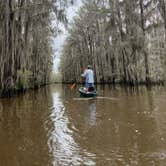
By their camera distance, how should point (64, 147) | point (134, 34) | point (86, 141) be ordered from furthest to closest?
1. point (134, 34)
2. point (86, 141)
3. point (64, 147)

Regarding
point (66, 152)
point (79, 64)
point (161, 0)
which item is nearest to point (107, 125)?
point (66, 152)

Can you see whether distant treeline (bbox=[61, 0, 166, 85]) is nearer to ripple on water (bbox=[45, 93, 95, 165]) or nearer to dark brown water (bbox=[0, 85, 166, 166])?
dark brown water (bbox=[0, 85, 166, 166])

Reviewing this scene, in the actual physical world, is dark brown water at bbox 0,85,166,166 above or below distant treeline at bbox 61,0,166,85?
below

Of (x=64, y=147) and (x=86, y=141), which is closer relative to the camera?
(x=64, y=147)

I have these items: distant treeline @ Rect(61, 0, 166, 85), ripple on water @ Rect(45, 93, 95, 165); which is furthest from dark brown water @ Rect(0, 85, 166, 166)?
distant treeline @ Rect(61, 0, 166, 85)

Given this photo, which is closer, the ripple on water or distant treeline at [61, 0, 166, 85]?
the ripple on water

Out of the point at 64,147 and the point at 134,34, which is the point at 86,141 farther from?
the point at 134,34

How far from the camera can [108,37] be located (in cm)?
3672

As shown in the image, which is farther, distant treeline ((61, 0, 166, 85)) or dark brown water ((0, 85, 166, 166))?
distant treeline ((61, 0, 166, 85))

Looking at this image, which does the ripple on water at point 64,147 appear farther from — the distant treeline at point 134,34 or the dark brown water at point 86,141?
the distant treeline at point 134,34

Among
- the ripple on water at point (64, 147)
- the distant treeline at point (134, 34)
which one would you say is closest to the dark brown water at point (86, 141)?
the ripple on water at point (64, 147)

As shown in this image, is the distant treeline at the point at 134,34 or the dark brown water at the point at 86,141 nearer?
the dark brown water at the point at 86,141

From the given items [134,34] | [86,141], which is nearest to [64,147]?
[86,141]

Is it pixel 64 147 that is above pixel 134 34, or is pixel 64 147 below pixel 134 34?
below
